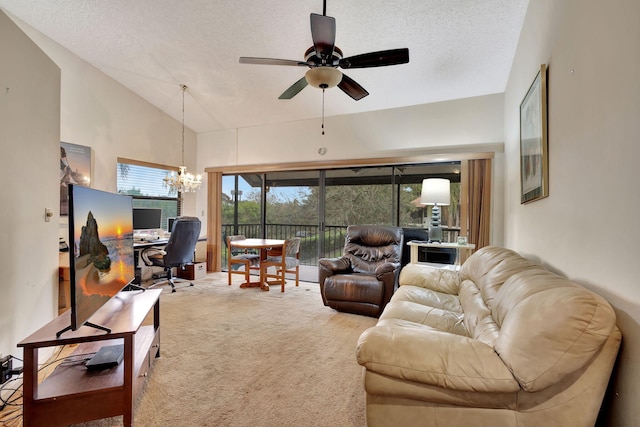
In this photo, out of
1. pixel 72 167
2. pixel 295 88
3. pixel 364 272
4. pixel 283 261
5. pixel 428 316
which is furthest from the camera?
pixel 283 261

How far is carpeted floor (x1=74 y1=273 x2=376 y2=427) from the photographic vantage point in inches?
65.5

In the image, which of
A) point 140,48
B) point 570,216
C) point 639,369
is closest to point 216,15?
point 140,48

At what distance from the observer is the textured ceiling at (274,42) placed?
274 centimetres

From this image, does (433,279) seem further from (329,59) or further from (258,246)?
(258,246)

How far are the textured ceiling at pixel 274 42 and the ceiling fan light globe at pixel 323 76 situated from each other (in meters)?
0.84

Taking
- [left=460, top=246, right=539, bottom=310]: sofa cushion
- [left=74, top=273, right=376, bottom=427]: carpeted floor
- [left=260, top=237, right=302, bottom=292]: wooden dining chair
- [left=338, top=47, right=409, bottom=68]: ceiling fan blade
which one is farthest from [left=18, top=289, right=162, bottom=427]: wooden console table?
[left=260, top=237, right=302, bottom=292]: wooden dining chair

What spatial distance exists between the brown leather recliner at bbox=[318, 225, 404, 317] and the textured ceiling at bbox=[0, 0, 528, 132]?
1971mm

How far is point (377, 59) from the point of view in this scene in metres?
2.36

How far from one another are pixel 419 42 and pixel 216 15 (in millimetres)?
2108

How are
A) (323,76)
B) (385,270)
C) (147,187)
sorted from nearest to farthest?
(323,76)
(385,270)
(147,187)

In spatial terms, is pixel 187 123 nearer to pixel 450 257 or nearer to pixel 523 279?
pixel 450 257

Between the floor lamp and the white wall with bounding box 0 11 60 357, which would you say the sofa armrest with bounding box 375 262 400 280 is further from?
the white wall with bounding box 0 11 60 357

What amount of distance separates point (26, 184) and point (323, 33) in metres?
2.36

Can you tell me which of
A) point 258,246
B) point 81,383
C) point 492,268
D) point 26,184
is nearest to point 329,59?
point 492,268
